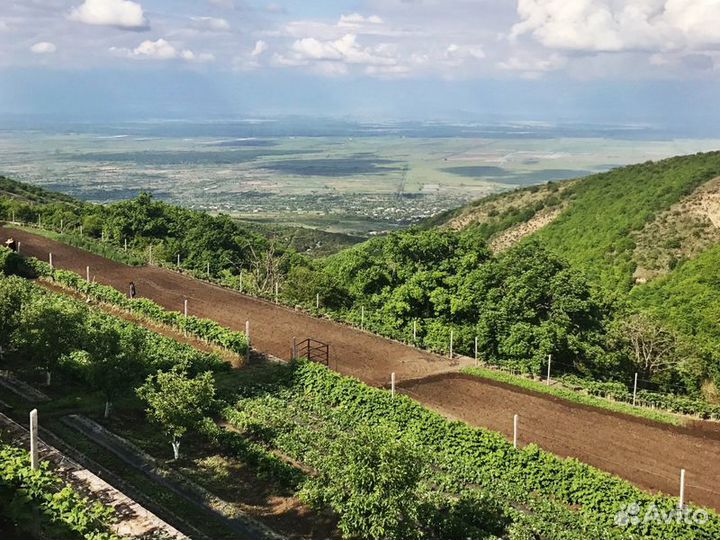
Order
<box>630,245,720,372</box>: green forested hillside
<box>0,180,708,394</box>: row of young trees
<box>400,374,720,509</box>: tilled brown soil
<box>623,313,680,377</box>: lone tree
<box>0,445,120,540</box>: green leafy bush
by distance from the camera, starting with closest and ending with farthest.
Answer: <box>0,445,120,540</box>: green leafy bush → <box>400,374,720,509</box>: tilled brown soil → <box>0,180,708,394</box>: row of young trees → <box>623,313,680,377</box>: lone tree → <box>630,245,720,372</box>: green forested hillside

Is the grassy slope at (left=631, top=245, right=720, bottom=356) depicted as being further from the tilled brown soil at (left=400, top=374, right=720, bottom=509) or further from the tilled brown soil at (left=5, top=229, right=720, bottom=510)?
the tilled brown soil at (left=5, top=229, right=720, bottom=510)

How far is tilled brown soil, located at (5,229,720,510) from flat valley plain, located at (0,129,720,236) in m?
56.9

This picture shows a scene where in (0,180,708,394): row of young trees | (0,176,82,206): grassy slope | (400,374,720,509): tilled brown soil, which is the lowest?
(400,374,720,509): tilled brown soil

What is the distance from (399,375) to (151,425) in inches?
303

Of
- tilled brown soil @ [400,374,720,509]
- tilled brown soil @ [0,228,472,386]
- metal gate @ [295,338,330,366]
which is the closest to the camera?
tilled brown soil @ [400,374,720,509]

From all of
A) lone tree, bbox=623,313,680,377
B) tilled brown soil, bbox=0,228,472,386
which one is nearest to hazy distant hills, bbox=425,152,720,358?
lone tree, bbox=623,313,680,377

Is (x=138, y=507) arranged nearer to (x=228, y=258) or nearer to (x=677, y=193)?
(x=228, y=258)

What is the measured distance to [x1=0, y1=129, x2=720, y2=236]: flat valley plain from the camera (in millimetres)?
100125

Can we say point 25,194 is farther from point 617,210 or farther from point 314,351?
point 314,351

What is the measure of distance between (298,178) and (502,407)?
12970cm

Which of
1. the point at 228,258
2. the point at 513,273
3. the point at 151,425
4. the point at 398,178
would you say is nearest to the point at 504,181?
the point at 398,178

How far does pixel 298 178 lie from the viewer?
145125 millimetres

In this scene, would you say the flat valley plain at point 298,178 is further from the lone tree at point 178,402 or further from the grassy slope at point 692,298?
the lone tree at point 178,402

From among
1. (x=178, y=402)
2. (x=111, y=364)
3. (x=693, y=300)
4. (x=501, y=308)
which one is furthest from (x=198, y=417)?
(x=693, y=300)
